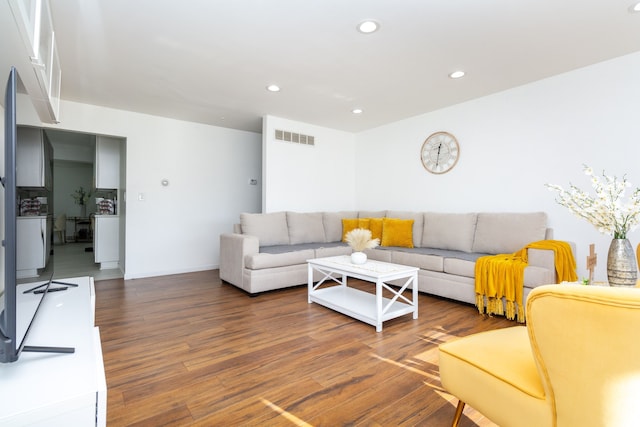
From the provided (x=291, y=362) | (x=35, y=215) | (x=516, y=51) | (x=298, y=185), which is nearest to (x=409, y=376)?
(x=291, y=362)

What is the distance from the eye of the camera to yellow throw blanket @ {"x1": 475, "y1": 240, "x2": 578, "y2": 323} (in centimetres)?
273

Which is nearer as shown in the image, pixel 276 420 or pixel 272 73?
pixel 276 420

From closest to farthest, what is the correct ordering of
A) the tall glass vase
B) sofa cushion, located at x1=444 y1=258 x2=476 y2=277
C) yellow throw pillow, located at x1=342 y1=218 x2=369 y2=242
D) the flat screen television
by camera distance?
1. the flat screen television
2. the tall glass vase
3. sofa cushion, located at x1=444 y1=258 x2=476 y2=277
4. yellow throw pillow, located at x1=342 y1=218 x2=369 y2=242

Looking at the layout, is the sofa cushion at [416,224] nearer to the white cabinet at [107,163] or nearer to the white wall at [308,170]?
the white wall at [308,170]

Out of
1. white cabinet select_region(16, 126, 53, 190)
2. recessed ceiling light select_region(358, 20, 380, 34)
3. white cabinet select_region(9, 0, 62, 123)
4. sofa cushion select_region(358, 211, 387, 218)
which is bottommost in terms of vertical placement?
sofa cushion select_region(358, 211, 387, 218)

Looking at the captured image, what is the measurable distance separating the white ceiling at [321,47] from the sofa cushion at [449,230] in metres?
1.52

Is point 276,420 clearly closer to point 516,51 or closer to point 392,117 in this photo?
point 516,51

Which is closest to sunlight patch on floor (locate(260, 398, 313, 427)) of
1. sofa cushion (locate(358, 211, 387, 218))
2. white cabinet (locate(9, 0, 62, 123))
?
white cabinet (locate(9, 0, 62, 123))

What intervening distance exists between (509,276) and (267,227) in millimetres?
2929

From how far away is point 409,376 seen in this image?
188 cm

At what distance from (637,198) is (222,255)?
3970mm

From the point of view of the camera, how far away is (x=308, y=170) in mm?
5219

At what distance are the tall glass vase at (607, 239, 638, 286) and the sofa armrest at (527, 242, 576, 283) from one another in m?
1.38

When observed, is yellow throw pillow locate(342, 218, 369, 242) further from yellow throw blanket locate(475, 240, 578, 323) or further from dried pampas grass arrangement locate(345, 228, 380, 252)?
yellow throw blanket locate(475, 240, 578, 323)
